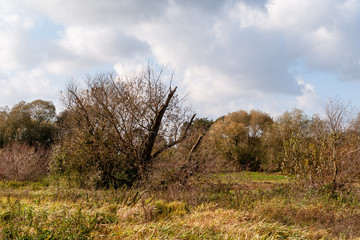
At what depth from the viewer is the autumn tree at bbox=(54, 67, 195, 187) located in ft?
46.6

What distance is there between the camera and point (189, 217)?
24.5 feet

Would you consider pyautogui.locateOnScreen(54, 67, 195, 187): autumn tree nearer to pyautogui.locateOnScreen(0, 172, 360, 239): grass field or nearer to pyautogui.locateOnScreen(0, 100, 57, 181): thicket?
pyautogui.locateOnScreen(0, 172, 360, 239): grass field

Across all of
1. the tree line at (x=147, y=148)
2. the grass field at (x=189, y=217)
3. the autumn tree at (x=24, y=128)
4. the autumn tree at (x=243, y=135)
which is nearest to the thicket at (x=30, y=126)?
the autumn tree at (x=24, y=128)

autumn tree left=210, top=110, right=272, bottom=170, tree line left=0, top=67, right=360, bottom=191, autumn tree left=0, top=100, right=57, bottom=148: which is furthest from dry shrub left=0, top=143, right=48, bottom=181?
autumn tree left=210, top=110, right=272, bottom=170

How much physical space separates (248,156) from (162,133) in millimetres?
17012

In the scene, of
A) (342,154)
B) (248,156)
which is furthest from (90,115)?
(248,156)

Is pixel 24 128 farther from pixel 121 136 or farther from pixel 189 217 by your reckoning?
pixel 189 217

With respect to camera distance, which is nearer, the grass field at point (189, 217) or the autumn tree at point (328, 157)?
the grass field at point (189, 217)

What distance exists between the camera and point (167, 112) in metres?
15.1

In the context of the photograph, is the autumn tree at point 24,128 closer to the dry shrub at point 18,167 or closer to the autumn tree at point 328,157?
the dry shrub at point 18,167

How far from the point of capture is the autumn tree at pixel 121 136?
1420cm

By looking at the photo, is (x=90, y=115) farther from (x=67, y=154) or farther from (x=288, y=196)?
(x=288, y=196)

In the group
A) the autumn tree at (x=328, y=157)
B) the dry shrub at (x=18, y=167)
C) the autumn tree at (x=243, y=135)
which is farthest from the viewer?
the autumn tree at (x=243, y=135)

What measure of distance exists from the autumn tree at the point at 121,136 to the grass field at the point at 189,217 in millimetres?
3334
